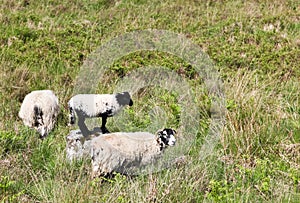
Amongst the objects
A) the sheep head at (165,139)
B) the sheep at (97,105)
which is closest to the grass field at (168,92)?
the sheep head at (165,139)

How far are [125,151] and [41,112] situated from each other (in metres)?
1.88

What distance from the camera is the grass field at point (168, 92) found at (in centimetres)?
412

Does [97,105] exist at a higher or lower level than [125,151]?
higher

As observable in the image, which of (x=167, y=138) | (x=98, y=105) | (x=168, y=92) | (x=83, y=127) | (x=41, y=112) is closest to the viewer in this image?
(x=167, y=138)

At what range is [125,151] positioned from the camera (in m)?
4.37

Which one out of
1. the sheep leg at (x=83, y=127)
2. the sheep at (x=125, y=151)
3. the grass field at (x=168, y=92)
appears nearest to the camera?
the grass field at (x=168, y=92)

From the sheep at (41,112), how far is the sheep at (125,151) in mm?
1455

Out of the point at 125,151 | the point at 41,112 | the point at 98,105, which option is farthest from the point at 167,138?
the point at 41,112

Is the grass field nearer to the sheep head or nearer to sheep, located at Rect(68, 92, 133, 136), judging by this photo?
the sheep head

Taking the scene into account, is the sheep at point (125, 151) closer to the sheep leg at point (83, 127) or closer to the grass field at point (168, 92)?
the grass field at point (168, 92)

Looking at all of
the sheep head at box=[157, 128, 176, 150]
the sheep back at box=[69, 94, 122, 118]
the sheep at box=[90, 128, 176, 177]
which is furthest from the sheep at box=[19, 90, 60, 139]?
the sheep head at box=[157, 128, 176, 150]

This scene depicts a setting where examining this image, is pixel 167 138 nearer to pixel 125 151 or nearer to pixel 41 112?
pixel 125 151

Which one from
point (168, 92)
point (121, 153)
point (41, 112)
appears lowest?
point (121, 153)

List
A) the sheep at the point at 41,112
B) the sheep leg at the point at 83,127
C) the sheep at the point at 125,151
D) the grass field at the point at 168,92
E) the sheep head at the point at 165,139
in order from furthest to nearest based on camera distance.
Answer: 1. the sheep at the point at 41,112
2. the sheep leg at the point at 83,127
3. the sheep head at the point at 165,139
4. the sheep at the point at 125,151
5. the grass field at the point at 168,92
